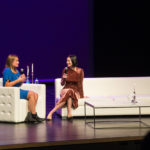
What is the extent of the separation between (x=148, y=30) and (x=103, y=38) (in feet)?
4.65

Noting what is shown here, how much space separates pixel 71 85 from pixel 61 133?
1.59m

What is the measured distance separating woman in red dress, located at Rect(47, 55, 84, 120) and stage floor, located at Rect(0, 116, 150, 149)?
0.33 meters

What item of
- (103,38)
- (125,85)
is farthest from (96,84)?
(103,38)

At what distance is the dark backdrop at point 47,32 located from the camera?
464 inches

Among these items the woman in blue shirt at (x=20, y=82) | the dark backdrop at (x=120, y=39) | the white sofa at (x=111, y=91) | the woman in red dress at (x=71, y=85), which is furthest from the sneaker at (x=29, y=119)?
the dark backdrop at (x=120, y=39)

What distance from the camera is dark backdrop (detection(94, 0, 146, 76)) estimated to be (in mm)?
11992

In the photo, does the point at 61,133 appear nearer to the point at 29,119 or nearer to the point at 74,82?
the point at 29,119

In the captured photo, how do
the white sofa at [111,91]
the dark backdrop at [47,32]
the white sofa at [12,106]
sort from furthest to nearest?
the dark backdrop at [47,32], the white sofa at [111,91], the white sofa at [12,106]

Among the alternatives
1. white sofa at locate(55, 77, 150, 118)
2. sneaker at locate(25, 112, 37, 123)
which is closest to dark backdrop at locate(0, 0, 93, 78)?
white sofa at locate(55, 77, 150, 118)

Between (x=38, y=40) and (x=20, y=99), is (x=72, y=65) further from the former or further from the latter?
(x=38, y=40)

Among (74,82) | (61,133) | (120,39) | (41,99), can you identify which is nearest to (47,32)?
(120,39)

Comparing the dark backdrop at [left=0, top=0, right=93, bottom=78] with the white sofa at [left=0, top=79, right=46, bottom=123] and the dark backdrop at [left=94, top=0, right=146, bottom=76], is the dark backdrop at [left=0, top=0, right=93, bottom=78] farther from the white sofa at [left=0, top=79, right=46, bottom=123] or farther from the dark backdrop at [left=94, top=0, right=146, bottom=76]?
the white sofa at [left=0, top=79, right=46, bottom=123]

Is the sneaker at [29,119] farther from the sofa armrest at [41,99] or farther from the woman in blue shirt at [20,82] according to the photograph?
the sofa armrest at [41,99]

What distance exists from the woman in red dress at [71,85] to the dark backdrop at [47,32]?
557 centimetres
